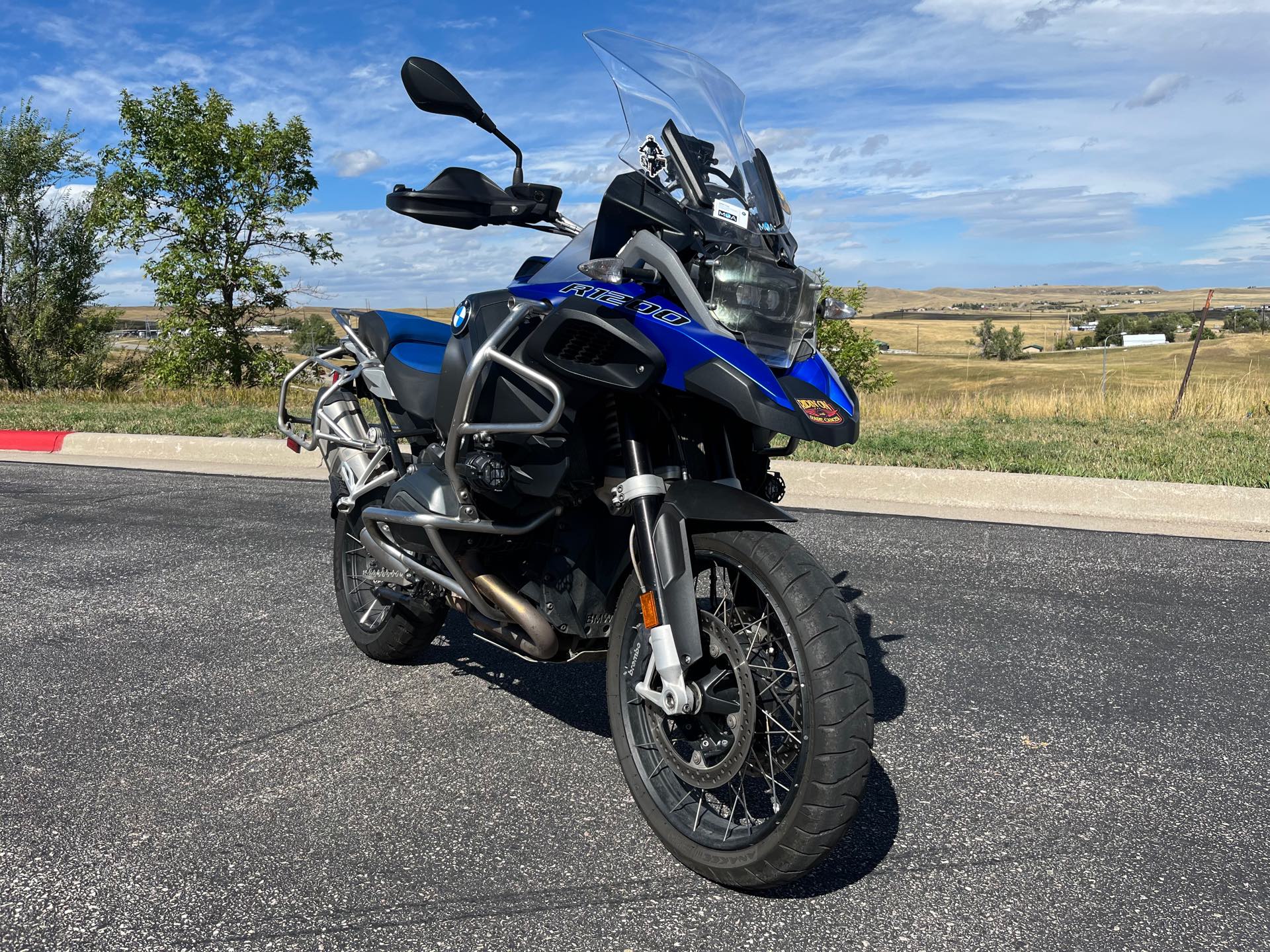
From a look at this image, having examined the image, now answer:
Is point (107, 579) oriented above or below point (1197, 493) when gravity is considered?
below

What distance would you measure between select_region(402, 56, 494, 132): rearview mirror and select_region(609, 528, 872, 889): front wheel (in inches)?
54.0

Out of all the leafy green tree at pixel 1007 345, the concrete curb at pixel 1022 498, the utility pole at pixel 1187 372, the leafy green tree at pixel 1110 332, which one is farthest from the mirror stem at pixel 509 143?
the leafy green tree at pixel 1007 345

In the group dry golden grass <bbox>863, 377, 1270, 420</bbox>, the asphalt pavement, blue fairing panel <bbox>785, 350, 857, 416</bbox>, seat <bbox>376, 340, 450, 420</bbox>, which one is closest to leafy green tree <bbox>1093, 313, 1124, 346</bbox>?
dry golden grass <bbox>863, 377, 1270, 420</bbox>

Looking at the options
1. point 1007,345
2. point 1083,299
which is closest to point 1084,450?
point 1007,345

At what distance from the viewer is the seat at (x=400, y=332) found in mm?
3967

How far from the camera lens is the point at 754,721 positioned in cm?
263

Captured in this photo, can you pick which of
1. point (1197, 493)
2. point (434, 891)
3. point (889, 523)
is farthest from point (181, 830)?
point (1197, 493)

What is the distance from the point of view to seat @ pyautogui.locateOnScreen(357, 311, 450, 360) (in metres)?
3.97

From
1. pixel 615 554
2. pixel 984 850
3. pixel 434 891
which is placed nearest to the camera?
pixel 434 891

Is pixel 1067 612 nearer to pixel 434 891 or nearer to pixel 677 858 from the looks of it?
pixel 677 858

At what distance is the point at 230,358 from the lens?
60.3 feet

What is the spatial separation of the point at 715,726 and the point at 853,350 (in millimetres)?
31340

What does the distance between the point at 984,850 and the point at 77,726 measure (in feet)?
10.0

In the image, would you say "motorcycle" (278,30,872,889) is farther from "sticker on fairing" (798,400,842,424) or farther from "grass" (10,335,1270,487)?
"grass" (10,335,1270,487)
